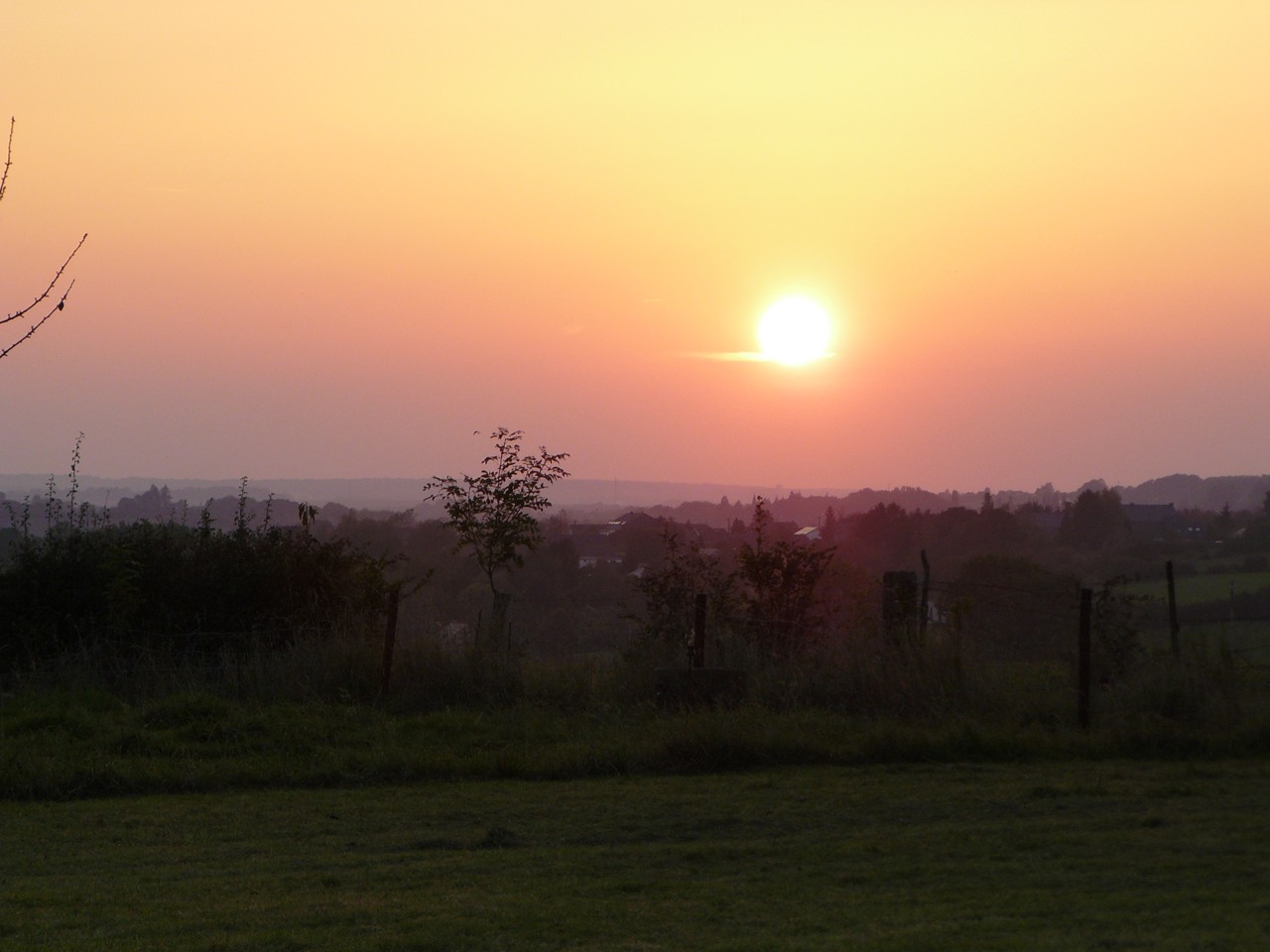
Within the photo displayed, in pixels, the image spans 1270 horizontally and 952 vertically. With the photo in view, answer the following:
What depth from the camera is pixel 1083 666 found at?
14.2 m

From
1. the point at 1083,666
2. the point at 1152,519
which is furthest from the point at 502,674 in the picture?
the point at 1152,519

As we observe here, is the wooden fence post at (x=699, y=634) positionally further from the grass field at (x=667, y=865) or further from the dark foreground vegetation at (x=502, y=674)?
the grass field at (x=667, y=865)

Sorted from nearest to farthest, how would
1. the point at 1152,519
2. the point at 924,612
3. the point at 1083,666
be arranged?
the point at 1083,666
the point at 924,612
the point at 1152,519

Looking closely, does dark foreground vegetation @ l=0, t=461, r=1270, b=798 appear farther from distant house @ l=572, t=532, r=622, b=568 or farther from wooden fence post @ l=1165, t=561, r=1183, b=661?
distant house @ l=572, t=532, r=622, b=568

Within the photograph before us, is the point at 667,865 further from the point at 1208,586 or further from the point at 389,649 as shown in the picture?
the point at 1208,586

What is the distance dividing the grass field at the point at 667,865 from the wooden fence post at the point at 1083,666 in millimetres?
2127

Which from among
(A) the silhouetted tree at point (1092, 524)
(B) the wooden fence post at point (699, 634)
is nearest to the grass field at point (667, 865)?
(B) the wooden fence post at point (699, 634)

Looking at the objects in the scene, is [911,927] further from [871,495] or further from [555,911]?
[871,495]

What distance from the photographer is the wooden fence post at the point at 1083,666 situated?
14000mm

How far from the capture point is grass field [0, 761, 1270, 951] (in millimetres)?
6527

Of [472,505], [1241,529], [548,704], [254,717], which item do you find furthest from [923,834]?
[1241,529]

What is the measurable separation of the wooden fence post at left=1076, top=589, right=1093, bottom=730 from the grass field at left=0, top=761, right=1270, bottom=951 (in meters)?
2.13

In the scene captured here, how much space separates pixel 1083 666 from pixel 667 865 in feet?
25.3

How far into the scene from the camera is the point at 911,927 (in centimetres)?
648
